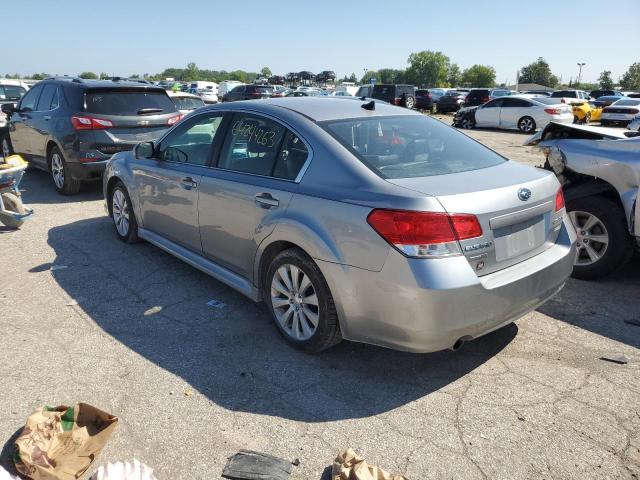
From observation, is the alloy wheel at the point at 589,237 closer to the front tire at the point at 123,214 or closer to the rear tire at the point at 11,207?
the front tire at the point at 123,214

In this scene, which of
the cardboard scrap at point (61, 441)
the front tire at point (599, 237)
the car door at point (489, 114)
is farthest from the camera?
the car door at point (489, 114)

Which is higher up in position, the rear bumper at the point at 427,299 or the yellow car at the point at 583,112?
the rear bumper at the point at 427,299

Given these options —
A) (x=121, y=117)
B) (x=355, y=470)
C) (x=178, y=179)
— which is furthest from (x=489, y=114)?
(x=355, y=470)

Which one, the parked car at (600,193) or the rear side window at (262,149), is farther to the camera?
the parked car at (600,193)

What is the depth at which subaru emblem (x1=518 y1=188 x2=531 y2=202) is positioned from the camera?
124 inches

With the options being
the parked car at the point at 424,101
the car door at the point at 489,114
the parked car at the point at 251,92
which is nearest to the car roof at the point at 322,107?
the car door at the point at 489,114

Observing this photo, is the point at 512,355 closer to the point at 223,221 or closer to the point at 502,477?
the point at 502,477

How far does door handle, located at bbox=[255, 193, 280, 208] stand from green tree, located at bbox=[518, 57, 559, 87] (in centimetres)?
13477

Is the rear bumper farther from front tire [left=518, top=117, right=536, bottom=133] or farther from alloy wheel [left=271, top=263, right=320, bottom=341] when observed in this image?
front tire [left=518, top=117, right=536, bottom=133]

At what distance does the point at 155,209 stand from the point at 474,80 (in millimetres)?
141849

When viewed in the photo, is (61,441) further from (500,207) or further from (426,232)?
(500,207)

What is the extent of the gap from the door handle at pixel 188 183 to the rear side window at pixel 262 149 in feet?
1.07

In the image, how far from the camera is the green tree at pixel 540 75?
12475 centimetres

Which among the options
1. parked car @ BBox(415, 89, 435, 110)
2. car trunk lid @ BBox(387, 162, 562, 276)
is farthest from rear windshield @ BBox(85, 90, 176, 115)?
parked car @ BBox(415, 89, 435, 110)
